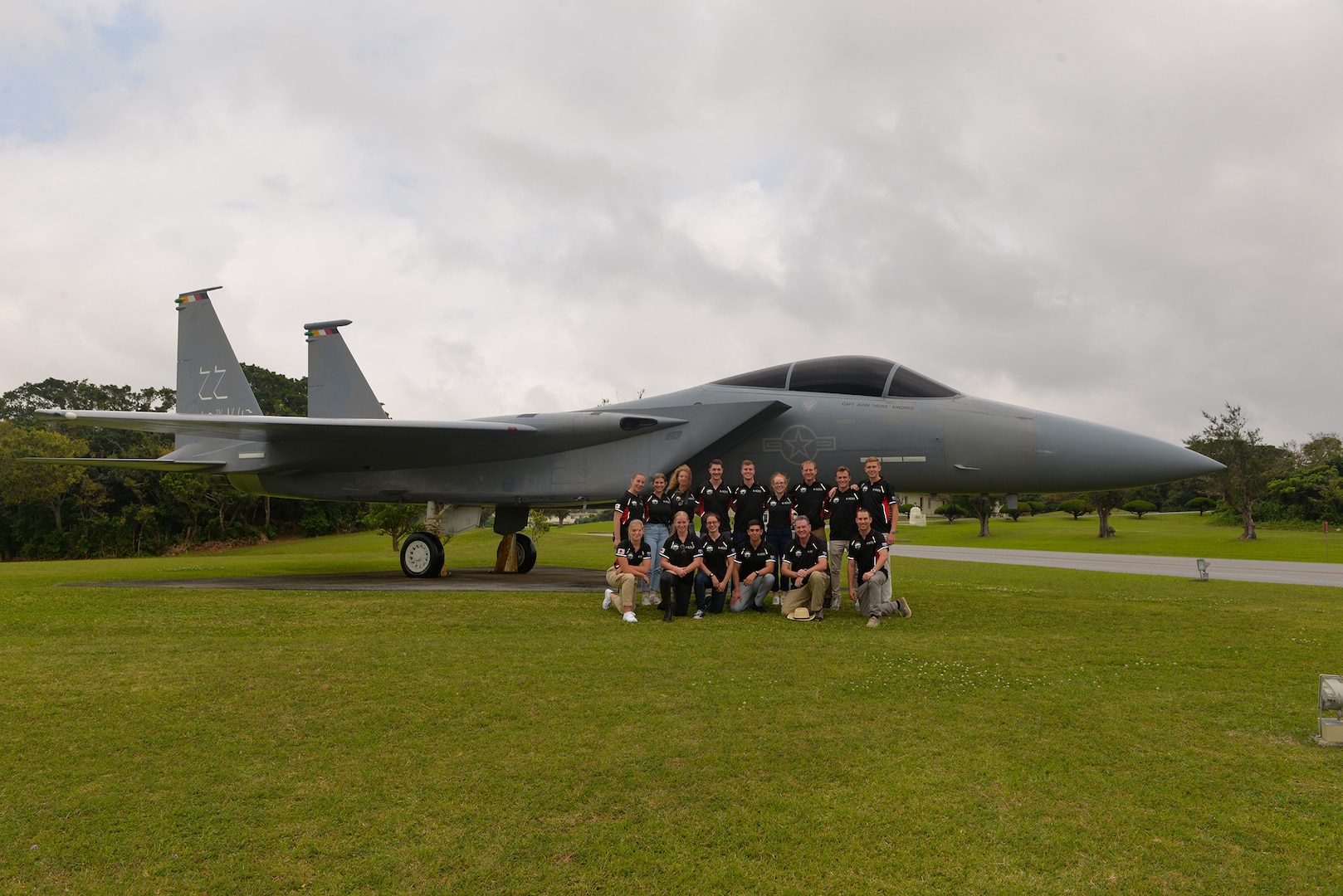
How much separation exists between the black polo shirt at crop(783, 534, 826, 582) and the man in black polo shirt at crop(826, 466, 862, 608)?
0.25m

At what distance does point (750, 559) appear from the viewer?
8.27 metres

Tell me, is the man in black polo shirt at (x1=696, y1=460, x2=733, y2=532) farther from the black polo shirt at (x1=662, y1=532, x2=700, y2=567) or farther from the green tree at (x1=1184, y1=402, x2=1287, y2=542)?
the green tree at (x1=1184, y1=402, x2=1287, y2=542)

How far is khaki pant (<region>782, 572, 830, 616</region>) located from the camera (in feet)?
24.5

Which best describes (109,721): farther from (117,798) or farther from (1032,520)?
(1032,520)

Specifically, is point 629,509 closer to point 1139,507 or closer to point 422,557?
point 422,557

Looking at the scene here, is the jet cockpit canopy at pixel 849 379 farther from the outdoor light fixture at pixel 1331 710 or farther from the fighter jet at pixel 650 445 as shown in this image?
the outdoor light fixture at pixel 1331 710

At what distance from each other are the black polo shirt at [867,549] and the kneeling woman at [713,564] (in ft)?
4.26

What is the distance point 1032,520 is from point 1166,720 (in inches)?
2088

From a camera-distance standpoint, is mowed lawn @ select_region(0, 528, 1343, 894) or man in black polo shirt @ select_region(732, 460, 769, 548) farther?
man in black polo shirt @ select_region(732, 460, 769, 548)

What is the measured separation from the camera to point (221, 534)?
4028 cm

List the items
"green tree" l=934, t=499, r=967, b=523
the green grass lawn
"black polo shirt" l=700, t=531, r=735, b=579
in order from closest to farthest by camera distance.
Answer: "black polo shirt" l=700, t=531, r=735, b=579 → the green grass lawn → "green tree" l=934, t=499, r=967, b=523

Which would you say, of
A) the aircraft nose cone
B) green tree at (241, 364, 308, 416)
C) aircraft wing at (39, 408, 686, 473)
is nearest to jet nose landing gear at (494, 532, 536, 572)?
aircraft wing at (39, 408, 686, 473)

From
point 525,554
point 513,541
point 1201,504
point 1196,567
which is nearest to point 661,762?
point 513,541

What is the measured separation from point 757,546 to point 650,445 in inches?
97.8
